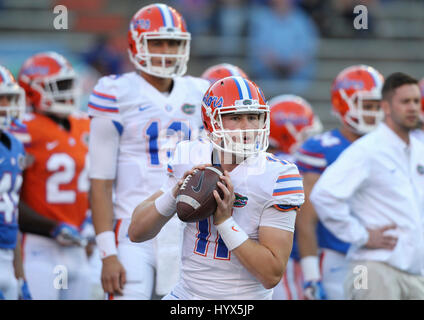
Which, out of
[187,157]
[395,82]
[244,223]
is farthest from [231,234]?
[395,82]

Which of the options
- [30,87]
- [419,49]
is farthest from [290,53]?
[30,87]

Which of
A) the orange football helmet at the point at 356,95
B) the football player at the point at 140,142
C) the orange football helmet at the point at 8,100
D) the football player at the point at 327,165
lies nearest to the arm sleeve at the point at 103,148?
the football player at the point at 140,142

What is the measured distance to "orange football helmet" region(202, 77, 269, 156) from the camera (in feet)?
9.39

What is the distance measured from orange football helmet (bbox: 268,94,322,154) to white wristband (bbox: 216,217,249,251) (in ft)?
10.2

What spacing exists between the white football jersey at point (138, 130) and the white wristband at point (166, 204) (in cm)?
91

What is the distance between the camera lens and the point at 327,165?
4.99 m

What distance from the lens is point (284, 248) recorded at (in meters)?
2.79

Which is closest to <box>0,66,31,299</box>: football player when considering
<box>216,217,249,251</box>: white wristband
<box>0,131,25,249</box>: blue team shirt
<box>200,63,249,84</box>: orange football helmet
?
<box>0,131,25,249</box>: blue team shirt

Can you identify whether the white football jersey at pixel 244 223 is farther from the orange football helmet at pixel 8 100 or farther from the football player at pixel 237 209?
the orange football helmet at pixel 8 100

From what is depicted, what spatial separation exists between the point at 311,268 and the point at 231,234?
7.34ft
